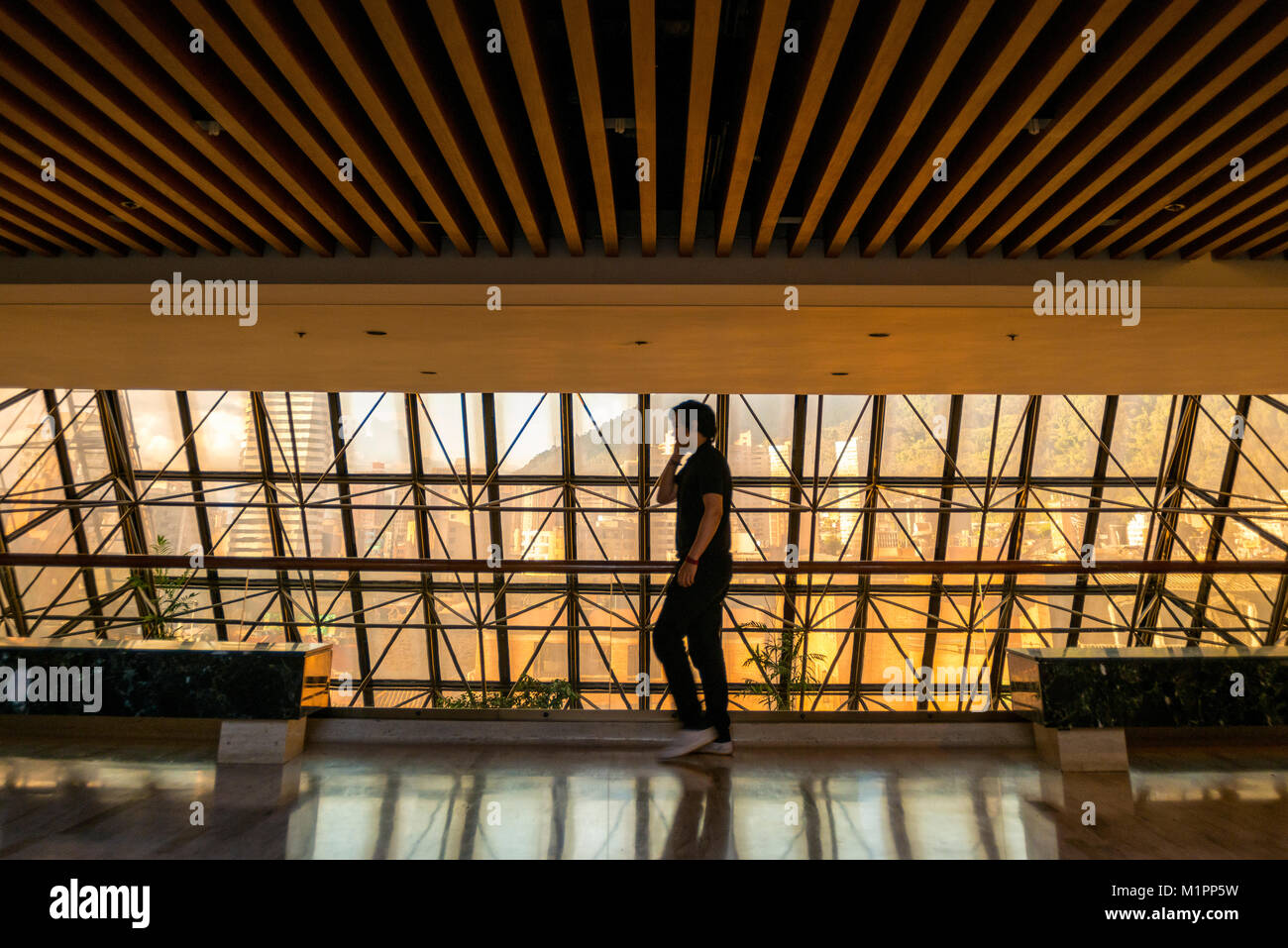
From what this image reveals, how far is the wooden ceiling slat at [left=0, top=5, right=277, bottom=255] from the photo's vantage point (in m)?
2.80

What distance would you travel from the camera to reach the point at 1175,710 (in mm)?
3359

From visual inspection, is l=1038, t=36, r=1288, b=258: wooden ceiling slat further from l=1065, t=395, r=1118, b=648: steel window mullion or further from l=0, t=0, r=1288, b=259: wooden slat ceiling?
l=1065, t=395, r=1118, b=648: steel window mullion

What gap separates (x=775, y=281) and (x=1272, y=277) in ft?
10.1

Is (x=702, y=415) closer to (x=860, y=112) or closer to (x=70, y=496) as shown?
(x=860, y=112)

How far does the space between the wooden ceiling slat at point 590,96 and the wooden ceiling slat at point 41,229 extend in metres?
3.06

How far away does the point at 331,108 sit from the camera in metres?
3.20

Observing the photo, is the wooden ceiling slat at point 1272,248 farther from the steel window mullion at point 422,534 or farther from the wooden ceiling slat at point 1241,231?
the steel window mullion at point 422,534

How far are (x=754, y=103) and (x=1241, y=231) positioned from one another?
10.2 feet

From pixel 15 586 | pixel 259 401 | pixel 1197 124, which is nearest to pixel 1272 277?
pixel 1197 124

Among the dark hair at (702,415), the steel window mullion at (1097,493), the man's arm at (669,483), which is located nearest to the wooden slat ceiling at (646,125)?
the dark hair at (702,415)

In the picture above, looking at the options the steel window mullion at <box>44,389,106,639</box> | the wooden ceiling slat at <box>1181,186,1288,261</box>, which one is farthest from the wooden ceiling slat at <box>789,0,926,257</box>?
A: the steel window mullion at <box>44,389,106,639</box>

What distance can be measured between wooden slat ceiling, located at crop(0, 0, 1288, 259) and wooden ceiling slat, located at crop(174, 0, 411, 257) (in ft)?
0.04

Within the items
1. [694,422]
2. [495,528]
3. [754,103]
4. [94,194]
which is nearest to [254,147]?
[94,194]

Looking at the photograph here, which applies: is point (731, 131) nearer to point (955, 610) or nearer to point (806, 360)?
point (806, 360)
